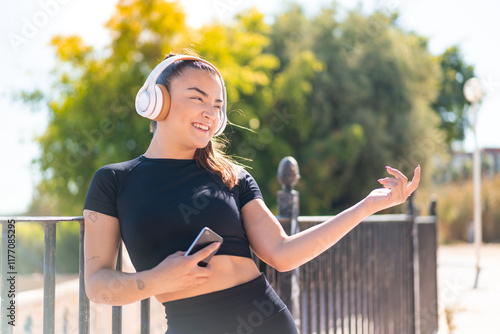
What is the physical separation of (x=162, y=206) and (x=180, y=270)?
262 mm

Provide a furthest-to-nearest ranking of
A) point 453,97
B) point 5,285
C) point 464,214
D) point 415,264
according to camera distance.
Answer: point 453,97 → point 464,214 → point 415,264 → point 5,285

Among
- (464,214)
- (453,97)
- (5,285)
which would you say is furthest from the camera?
(453,97)

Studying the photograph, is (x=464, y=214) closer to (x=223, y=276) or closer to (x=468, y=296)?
(x=468, y=296)

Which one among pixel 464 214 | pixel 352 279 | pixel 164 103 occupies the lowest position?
pixel 464 214

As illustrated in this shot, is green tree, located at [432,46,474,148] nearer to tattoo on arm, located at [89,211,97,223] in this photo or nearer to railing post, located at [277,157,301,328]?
railing post, located at [277,157,301,328]

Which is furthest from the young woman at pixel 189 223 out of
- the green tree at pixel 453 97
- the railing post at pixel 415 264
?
the green tree at pixel 453 97

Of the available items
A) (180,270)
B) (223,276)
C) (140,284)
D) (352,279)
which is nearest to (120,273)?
(140,284)

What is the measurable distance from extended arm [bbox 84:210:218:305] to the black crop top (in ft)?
0.18

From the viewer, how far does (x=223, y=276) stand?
5.20 ft

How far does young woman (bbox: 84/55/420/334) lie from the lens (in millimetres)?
1492

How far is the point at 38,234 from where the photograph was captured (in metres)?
Answer: 19.0

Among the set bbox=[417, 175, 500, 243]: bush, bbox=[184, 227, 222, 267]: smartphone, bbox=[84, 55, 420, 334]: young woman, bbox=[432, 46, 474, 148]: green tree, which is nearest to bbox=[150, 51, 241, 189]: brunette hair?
bbox=[84, 55, 420, 334]: young woman

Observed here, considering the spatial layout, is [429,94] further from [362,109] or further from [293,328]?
[293,328]

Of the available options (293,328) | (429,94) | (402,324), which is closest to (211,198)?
(293,328)
